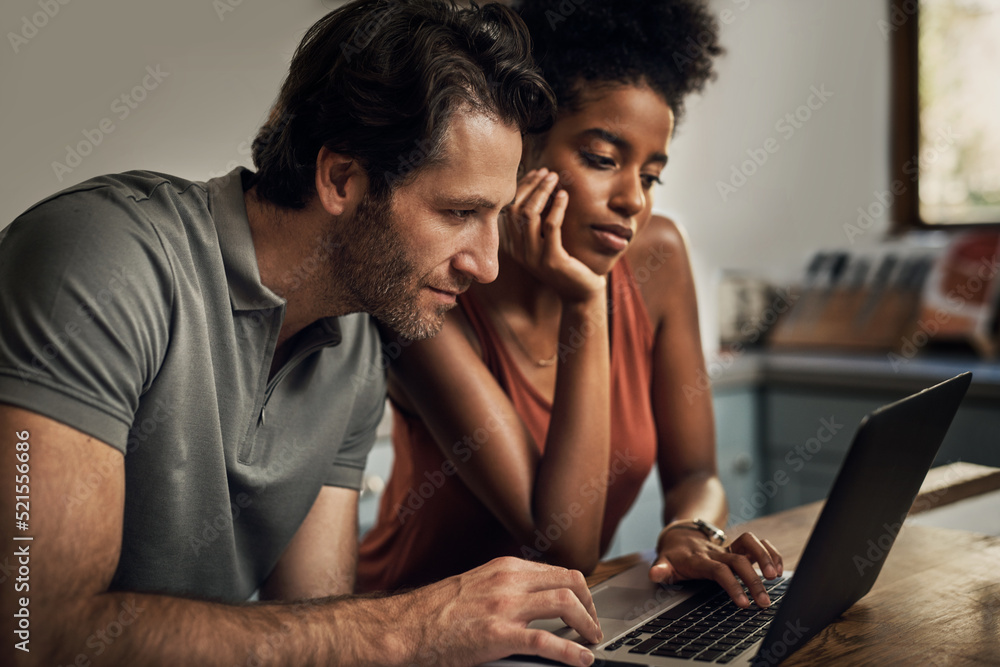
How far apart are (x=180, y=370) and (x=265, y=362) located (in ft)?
0.45

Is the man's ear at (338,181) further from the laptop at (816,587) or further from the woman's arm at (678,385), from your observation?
the woman's arm at (678,385)

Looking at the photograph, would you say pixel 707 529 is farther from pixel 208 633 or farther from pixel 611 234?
pixel 208 633

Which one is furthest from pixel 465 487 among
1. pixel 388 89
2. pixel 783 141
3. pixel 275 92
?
pixel 783 141

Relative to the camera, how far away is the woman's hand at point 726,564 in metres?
0.92

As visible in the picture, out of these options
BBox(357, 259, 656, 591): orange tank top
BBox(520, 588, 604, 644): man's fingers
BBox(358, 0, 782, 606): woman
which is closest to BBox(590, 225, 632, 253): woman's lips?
BBox(358, 0, 782, 606): woman

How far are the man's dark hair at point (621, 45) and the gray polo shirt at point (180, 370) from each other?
468 mm

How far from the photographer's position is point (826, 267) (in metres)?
3.04

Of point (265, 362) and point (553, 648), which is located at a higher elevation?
point (265, 362)

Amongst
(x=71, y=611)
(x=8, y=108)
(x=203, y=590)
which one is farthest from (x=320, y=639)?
(x=8, y=108)

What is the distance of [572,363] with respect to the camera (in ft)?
4.04

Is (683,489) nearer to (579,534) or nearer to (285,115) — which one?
(579,534)

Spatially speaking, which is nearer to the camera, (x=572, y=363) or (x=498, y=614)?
(x=498, y=614)

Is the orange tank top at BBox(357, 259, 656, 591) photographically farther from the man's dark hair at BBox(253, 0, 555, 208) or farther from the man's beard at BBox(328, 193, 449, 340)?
the man's dark hair at BBox(253, 0, 555, 208)

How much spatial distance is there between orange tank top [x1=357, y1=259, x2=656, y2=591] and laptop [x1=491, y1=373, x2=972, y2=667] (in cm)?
34
